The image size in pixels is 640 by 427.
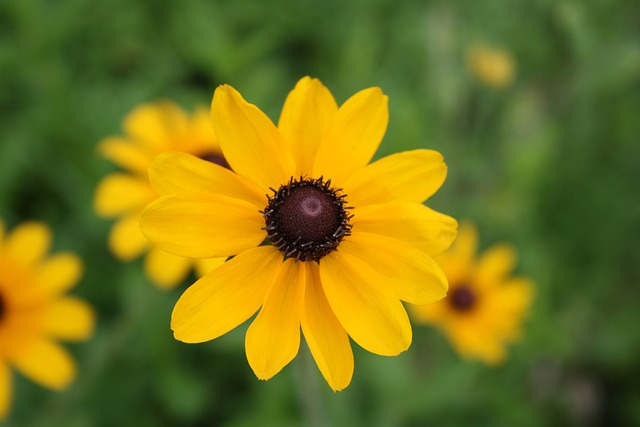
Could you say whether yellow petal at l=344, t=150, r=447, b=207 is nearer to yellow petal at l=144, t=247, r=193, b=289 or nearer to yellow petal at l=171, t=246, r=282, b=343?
yellow petal at l=171, t=246, r=282, b=343

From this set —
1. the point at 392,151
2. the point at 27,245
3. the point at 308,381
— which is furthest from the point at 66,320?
the point at 392,151

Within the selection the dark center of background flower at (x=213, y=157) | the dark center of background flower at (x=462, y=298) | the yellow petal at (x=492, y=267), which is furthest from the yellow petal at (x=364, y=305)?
the yellow petal at (x=492, y=267)

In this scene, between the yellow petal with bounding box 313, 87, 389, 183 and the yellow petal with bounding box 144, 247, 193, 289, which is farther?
the yellow petal with bounding box 144, 247, 193, 289

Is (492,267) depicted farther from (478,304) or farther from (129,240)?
(129,240)

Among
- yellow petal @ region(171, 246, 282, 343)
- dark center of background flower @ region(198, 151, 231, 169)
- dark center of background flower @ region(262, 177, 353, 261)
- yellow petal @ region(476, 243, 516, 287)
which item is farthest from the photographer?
yellow petal @ region(476, 243, 516, 287)

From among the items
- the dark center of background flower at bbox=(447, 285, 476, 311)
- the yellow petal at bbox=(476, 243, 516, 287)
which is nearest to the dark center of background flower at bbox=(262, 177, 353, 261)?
the dark center of background flower at bbox=(447, 285, 476, 311)

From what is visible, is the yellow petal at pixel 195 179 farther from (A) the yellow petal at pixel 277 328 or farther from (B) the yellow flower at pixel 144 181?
(B) the yellow flower at pixel 144 181

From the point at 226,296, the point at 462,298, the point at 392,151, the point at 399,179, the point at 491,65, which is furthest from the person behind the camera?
the point at 491,65
